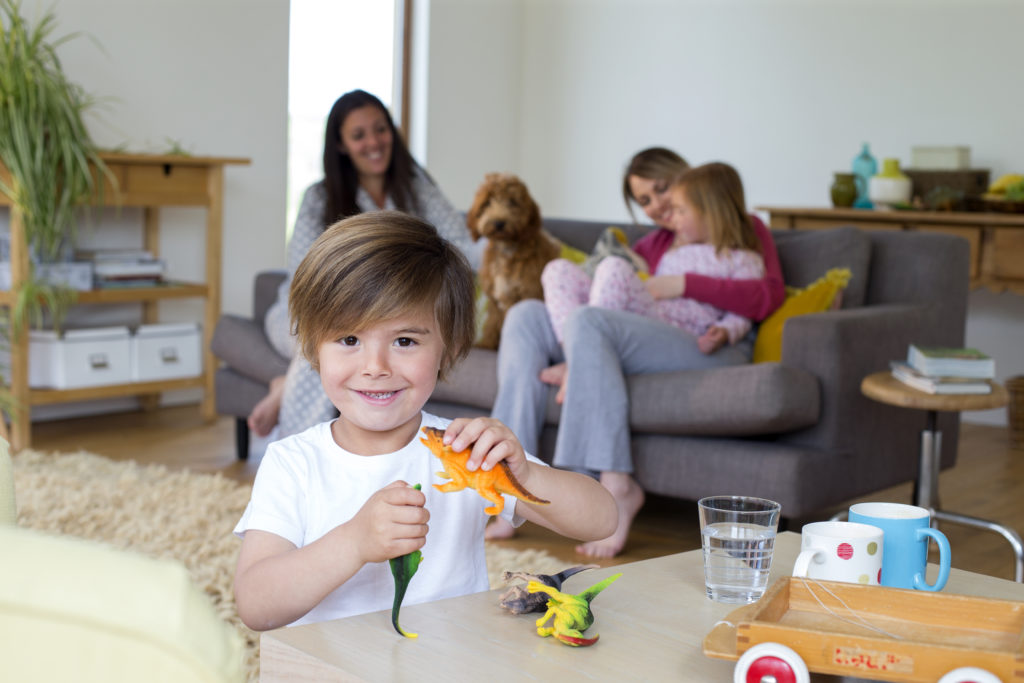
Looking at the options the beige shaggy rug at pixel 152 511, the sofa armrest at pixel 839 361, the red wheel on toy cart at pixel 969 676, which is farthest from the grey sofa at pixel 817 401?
the red wheel on toy cart at pixel 969 676

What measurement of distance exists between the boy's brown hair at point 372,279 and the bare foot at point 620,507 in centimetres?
165

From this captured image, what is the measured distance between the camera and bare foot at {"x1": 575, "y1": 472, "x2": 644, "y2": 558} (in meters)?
2.65

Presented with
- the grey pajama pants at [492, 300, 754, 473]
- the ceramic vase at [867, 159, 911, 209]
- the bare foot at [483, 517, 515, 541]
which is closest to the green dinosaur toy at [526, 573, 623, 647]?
the grey pajama pants at [492, 300, 754, 473]

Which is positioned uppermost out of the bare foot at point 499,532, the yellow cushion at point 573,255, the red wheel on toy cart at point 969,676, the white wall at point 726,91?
the white wall at point 726,91

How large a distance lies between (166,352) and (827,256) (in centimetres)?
250

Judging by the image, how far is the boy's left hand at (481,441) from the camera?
0.91 meters

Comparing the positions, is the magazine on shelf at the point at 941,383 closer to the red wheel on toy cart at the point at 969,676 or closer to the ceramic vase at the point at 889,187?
the red wheel on toy cart at the point at 969,676

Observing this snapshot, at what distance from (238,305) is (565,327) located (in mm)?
2605

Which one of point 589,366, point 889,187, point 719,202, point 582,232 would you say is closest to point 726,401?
point 589,366

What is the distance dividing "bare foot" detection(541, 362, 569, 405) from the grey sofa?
0.07m

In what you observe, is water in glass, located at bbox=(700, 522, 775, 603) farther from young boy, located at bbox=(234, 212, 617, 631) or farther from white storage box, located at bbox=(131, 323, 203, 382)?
white storage box, located at bbox=(131, 323, 203, 382)

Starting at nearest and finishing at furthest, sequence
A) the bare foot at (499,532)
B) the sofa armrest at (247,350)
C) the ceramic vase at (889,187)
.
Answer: the bare foot at (499,532)
the sofa armrest at (247,350)
the ceramic vase at (889,187)

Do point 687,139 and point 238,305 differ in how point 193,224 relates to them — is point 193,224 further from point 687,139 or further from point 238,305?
point 687,139

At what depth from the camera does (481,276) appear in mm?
3262
